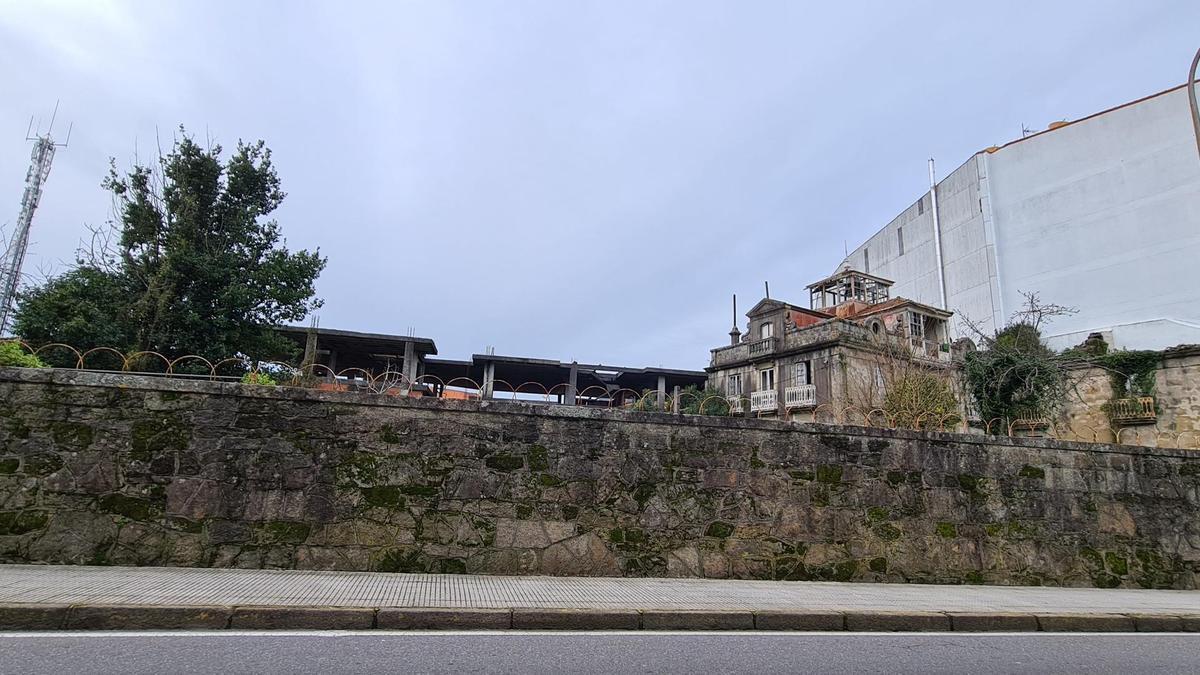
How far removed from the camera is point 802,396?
34.1 meters

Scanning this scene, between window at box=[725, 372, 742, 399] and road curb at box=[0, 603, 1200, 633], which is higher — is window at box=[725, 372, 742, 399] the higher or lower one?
the higher one

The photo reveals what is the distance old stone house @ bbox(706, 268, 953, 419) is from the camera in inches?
1284

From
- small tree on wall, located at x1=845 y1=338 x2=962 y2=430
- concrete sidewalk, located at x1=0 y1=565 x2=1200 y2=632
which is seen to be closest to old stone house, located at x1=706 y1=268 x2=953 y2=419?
small tree on wall, located at x1=845 y1=338 x2=962 y2=430

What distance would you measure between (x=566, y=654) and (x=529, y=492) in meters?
2.90

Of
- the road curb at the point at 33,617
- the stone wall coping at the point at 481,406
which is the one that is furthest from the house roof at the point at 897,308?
the road curb at the point at 33,617

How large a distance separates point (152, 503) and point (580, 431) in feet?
14.9

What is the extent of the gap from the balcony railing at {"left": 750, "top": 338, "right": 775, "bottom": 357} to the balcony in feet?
7.57

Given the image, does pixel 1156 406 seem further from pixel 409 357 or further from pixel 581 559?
pixel 409 357

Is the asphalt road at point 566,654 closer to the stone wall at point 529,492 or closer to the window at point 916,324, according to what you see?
the stone wall at point 529,492

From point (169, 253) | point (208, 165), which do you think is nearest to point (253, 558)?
point (169, 253)

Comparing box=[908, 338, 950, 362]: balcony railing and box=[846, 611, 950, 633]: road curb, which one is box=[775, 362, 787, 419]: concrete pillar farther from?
box=[846, 611, 950, 633]: road curb

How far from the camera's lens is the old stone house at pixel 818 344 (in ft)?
107

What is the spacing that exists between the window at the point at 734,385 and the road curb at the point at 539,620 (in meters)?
31.7

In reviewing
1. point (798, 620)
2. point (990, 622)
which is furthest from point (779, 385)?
point (798, 620)
